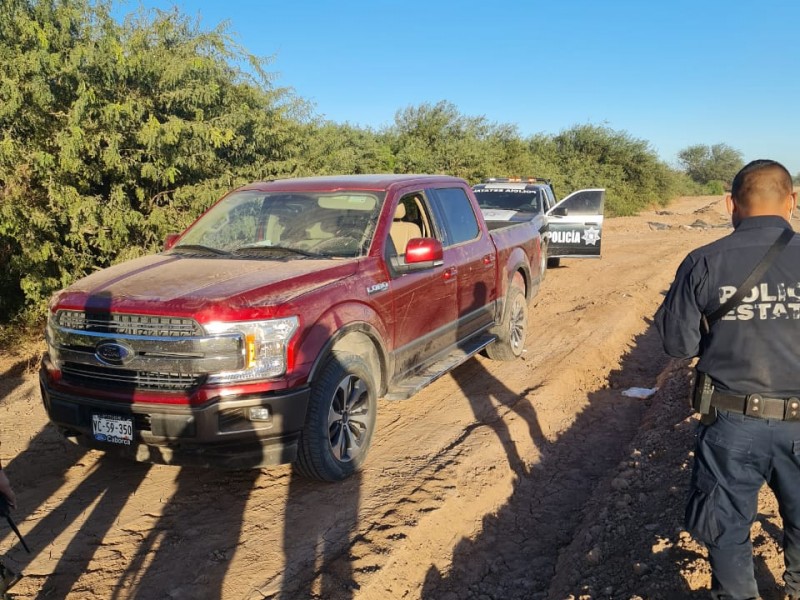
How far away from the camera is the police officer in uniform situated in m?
2.39

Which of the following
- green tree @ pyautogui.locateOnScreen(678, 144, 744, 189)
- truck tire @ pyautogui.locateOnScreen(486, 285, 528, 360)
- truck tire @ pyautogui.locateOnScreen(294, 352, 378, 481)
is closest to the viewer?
truck tire @ pyautogui.locateOnScreen(294, 352, 378, 481)

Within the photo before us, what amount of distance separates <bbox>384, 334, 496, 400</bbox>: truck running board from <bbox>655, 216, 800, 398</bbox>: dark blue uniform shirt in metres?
2.66

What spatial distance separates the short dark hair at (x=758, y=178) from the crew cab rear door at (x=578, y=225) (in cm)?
987

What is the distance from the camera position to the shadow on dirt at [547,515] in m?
Answer: 3.41

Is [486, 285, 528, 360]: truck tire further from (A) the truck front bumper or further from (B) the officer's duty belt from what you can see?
(B) the officer's duty belt

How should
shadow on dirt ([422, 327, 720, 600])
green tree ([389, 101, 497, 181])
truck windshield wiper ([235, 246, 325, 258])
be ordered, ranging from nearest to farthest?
shadow on dirt ([422, 327, 720, 600]), truck windshield wiper ([235, 246, 325, 258]), green tree ([389, 101, 497, 181])

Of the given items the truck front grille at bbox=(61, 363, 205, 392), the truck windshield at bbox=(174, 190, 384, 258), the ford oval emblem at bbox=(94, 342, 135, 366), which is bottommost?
the truck front grille at bbox=(61, 363, 205, 392)

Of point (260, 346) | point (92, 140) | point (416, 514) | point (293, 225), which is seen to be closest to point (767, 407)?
point (416, 514)

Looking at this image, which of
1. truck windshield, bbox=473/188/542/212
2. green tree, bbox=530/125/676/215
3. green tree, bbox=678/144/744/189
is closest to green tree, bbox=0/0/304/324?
truck windshield, bbox=473/188/542/212

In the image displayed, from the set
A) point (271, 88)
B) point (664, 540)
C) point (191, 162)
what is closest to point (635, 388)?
point (664, 540)

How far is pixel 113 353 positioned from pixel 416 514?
199cm

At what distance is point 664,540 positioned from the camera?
134 inches

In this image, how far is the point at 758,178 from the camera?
2.47m

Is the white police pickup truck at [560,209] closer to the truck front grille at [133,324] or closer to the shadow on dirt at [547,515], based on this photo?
the shadow on dirt at [547,515]
